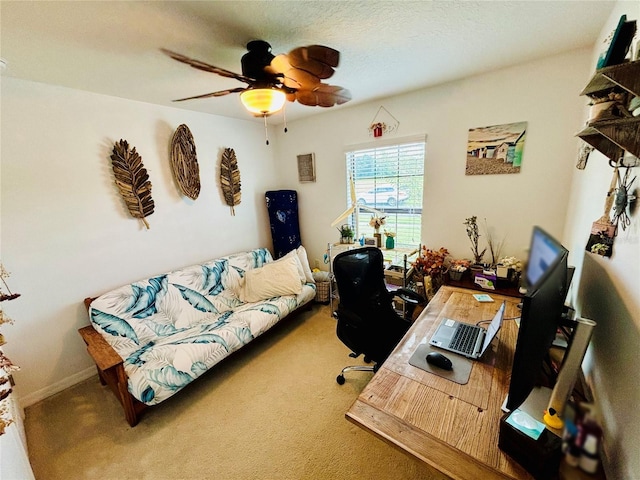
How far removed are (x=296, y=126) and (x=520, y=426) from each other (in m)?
3.47

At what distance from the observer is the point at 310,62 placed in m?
1.37

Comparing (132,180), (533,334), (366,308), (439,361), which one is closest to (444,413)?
(439,361)

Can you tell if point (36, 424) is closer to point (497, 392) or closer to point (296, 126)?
point (497, 392)

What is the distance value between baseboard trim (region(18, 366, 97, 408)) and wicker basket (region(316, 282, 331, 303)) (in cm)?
226

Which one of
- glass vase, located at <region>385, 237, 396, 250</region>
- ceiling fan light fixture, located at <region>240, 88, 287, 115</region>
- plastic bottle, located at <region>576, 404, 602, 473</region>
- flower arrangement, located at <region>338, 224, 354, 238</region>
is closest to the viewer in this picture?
plastic bottle, located at <region>576, 404, 602, 473</region>

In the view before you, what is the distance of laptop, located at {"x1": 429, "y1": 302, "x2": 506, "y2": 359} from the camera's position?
4.27ft

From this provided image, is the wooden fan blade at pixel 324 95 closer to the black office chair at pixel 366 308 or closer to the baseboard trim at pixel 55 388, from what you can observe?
the black office chair at pixel 366 308

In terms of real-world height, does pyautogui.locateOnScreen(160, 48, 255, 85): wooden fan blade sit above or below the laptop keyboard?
above

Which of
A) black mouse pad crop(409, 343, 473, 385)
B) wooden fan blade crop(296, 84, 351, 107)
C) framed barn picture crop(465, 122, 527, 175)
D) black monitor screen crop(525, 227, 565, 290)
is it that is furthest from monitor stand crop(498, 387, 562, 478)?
framed barn picture crop(465, 122, 527, 175)

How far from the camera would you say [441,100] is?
2471mm

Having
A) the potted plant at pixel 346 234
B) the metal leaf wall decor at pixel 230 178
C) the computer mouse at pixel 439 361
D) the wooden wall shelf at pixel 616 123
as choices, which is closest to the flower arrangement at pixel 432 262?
the potted plant at pixel 346 234

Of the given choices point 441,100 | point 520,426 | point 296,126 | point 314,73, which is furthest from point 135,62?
point 520,426

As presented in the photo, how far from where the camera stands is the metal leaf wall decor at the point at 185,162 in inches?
106

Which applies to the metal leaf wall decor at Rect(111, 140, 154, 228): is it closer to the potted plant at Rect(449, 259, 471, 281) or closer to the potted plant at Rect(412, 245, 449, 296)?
the potted plant at Rect(412, 245, 449, 296)
